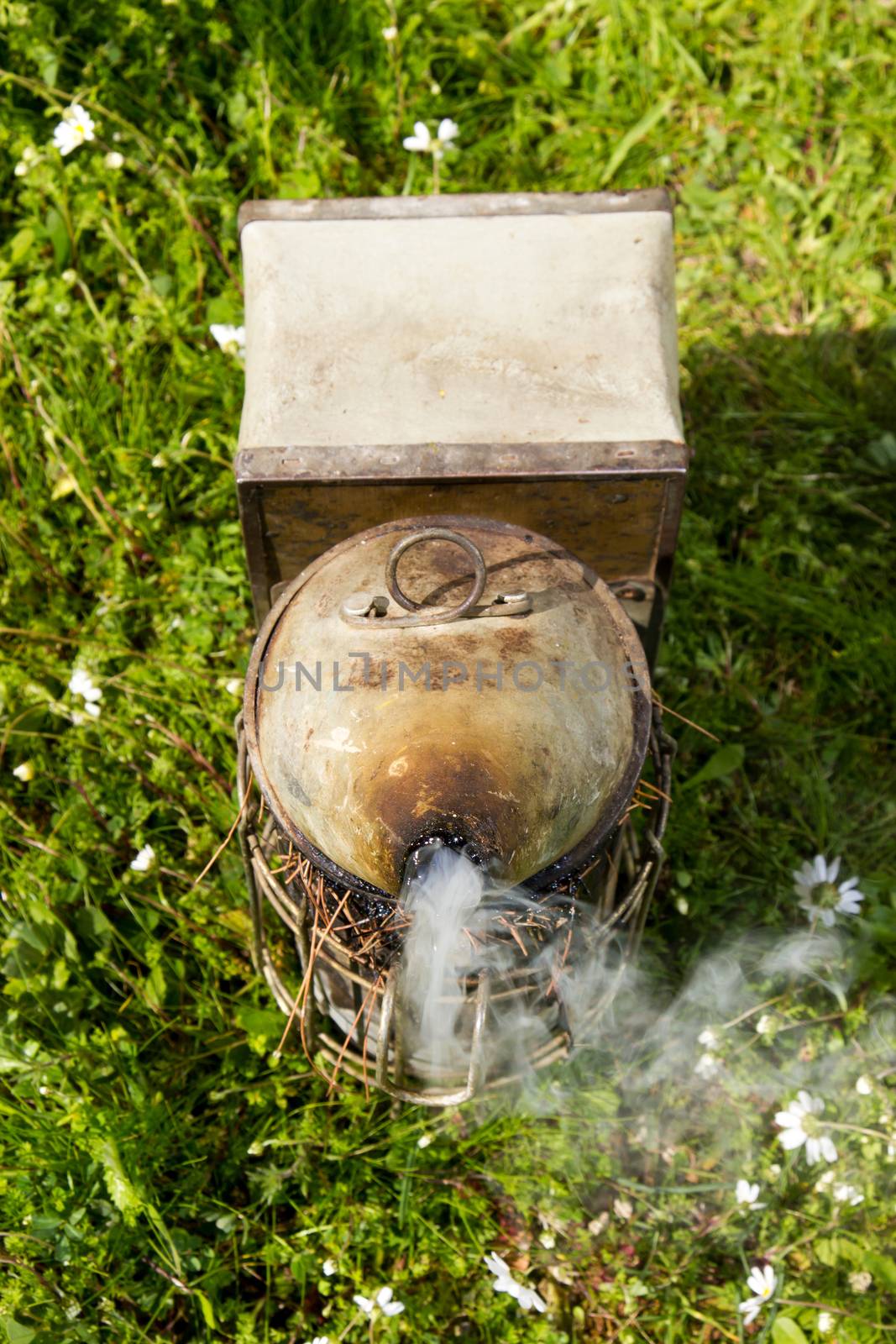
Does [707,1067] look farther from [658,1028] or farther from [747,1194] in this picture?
[747,1194]

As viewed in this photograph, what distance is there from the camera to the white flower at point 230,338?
3578 mm

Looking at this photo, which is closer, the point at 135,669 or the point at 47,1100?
the point at 47,1100

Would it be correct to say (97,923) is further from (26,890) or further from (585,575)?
(585,575)

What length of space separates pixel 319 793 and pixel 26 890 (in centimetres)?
135

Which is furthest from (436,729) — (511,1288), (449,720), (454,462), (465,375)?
(511,1288)

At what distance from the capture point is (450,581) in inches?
93.0

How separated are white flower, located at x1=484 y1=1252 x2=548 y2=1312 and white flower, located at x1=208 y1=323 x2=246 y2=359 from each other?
262 centimetres

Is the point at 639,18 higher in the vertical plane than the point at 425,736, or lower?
higher

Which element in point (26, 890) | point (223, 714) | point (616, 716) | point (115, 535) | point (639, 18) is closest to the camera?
point (616, 716)

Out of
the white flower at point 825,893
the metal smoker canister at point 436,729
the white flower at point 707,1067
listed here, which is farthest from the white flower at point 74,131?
the white flower at point 707,1067

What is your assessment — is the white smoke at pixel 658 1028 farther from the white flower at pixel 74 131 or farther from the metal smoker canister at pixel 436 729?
the white flower at pixel 74 131

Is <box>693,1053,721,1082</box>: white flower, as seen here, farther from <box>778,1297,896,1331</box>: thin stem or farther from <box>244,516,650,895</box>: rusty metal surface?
<box>244,516,650,895</box>: rusty metal surface

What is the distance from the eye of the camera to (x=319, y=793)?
2219 millimetres

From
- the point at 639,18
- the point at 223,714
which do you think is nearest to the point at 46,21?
the point at 639,18
